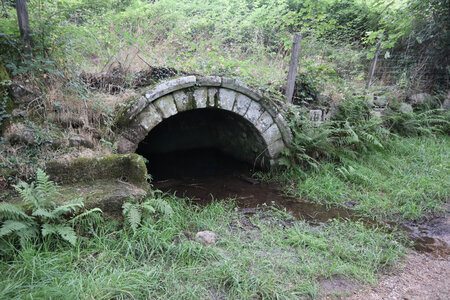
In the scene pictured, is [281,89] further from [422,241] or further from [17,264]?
[17,264]

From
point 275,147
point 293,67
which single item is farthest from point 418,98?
point 275,147

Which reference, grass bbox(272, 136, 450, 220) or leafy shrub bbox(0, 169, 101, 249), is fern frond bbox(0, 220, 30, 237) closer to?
A: leafy shrub bbox(0, 169, 101, 249)

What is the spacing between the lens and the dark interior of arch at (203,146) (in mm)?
5730

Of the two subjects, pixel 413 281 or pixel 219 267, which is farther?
pixel 413 281

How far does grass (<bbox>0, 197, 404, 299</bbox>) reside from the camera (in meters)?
2.09

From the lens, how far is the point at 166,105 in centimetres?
435

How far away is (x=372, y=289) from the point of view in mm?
2488

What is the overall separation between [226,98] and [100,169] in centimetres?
246

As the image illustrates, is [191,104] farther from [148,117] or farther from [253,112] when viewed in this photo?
[253,112]

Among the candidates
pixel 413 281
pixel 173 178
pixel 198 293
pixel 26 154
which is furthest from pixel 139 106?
pixel 413 281

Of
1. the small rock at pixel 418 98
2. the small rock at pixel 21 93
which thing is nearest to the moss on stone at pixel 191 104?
the small rock at pixel 21 93

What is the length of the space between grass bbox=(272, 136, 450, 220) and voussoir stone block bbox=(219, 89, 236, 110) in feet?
5.69

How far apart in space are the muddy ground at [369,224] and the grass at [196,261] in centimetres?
14

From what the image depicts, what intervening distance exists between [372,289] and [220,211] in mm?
2021
